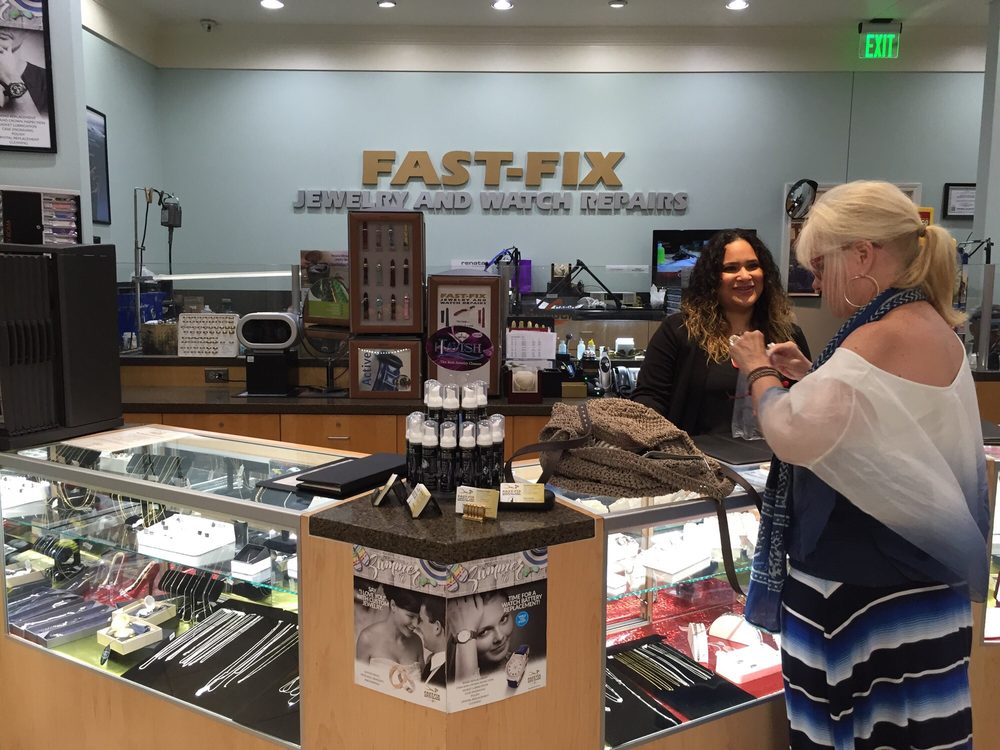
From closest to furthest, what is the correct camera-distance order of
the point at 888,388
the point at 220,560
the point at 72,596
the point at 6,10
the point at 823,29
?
the point at 888,388 < the point at 220,560 < the point at 72,596 < the point at 6,10 < the point at 823,29

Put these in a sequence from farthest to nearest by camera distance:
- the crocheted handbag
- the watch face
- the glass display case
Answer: the glass display case → the crocheted handbag → the watch face

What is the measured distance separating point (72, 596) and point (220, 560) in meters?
0.55

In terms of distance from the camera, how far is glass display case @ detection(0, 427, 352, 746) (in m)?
1.82

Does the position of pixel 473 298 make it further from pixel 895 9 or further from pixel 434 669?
pixel 895 9

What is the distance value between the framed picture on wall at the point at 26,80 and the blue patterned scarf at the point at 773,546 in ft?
12.7

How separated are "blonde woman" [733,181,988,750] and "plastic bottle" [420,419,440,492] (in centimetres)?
65

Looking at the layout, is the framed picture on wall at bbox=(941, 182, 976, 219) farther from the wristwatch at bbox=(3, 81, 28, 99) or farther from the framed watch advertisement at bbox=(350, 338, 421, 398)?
the wristwatch at bbox=(3, 81, 28, 99)

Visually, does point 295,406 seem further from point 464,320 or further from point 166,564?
point 166,564

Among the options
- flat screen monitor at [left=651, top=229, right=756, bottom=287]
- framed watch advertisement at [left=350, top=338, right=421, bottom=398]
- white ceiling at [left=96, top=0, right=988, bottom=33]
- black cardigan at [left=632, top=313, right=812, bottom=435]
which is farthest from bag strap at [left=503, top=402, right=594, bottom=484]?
flat screen monitor at [left=651, top=229, right=756, bottom=287]

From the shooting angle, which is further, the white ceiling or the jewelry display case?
the white ceiling

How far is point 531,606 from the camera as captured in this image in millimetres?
1521

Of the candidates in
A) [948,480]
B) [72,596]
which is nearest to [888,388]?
[948,480]

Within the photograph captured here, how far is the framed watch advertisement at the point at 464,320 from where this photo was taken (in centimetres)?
379

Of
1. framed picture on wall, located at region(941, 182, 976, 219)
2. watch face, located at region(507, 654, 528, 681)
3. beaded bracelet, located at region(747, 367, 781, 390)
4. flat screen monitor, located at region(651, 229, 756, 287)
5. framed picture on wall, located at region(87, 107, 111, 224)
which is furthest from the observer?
framed picture on wall, located at region(941, 182, 976, 219)
